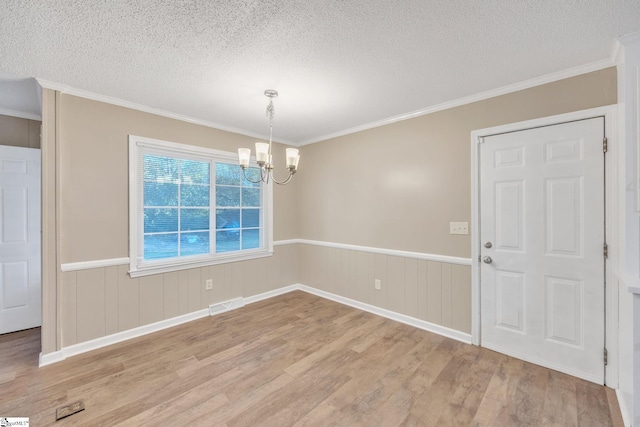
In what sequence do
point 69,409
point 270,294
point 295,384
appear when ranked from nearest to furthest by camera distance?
point 69,409 < point 295,384 < point 270,294

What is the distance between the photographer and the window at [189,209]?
296cm

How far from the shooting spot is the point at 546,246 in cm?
232

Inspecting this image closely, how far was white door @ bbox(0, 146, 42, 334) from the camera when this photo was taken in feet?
9.64

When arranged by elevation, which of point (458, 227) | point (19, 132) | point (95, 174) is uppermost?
point (19, 132)

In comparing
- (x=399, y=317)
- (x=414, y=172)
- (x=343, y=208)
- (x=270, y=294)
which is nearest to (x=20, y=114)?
(x=270, y=294)

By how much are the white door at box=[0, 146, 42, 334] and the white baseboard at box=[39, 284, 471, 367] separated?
1.09 m

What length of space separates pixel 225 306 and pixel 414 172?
2.96 metres

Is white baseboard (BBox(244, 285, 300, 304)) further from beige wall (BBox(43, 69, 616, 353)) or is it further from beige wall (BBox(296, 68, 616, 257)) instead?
beige wall (BBox(296, 68, 616, 257))

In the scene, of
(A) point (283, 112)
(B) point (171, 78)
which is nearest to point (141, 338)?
(B) point (171, 78)

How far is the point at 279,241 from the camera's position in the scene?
4.33 m

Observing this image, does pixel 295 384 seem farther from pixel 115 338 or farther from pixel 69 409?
pixel 115 338

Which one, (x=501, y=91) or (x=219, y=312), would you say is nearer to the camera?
(x=501, y=91)

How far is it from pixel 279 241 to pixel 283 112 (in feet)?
6.68

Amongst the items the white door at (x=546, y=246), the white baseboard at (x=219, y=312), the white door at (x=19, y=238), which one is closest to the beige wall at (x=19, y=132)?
the white door at (x=19, y=238)
